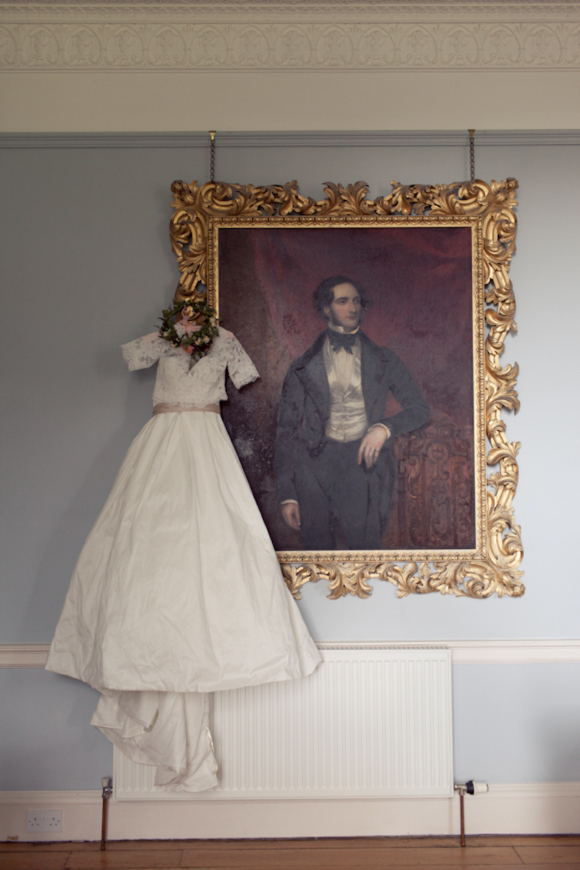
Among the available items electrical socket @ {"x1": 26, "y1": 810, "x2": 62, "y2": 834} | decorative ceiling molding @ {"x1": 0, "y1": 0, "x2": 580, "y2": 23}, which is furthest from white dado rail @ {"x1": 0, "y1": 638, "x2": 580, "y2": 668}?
decorative ceiling molding @ {"x1": 0, "y1": 0, "x2": 580, "y2": 23}

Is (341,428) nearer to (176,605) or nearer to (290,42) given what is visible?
(176,605)

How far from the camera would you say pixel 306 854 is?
232 cm

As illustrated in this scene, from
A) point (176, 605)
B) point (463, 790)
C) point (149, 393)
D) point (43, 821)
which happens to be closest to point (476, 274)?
point (149, 393)

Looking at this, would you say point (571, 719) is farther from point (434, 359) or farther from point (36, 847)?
point (36, 847)

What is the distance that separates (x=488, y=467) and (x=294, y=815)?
160cm

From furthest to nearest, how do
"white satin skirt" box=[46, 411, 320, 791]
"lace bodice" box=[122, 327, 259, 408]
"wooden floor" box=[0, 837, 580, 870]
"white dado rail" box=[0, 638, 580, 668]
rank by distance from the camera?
"white dado rail" box=[0, 638, 580, 668], "lace bodice" box=[122, 327, 259, 408], "wooden floor" box=[0, 837, 580, 870], "white satin skirt" box=[46, 411, 320, 791]

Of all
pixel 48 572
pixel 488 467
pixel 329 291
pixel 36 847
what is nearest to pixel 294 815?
pixel 36 847

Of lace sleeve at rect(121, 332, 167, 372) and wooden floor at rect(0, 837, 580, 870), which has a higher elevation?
lace sleeve at rect(121, 332, 167, 372)

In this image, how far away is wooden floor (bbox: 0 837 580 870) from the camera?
2.26m

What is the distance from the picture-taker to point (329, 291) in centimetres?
255

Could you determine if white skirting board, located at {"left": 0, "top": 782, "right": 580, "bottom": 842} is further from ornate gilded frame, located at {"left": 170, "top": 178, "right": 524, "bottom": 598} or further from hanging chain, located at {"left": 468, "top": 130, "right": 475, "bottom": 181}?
hanging chain, located at {"left": 468, "top": 130, "right": 475, "bottom": 181}

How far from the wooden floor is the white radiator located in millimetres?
189

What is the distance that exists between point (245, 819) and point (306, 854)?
0.27 meters

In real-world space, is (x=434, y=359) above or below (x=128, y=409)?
above
